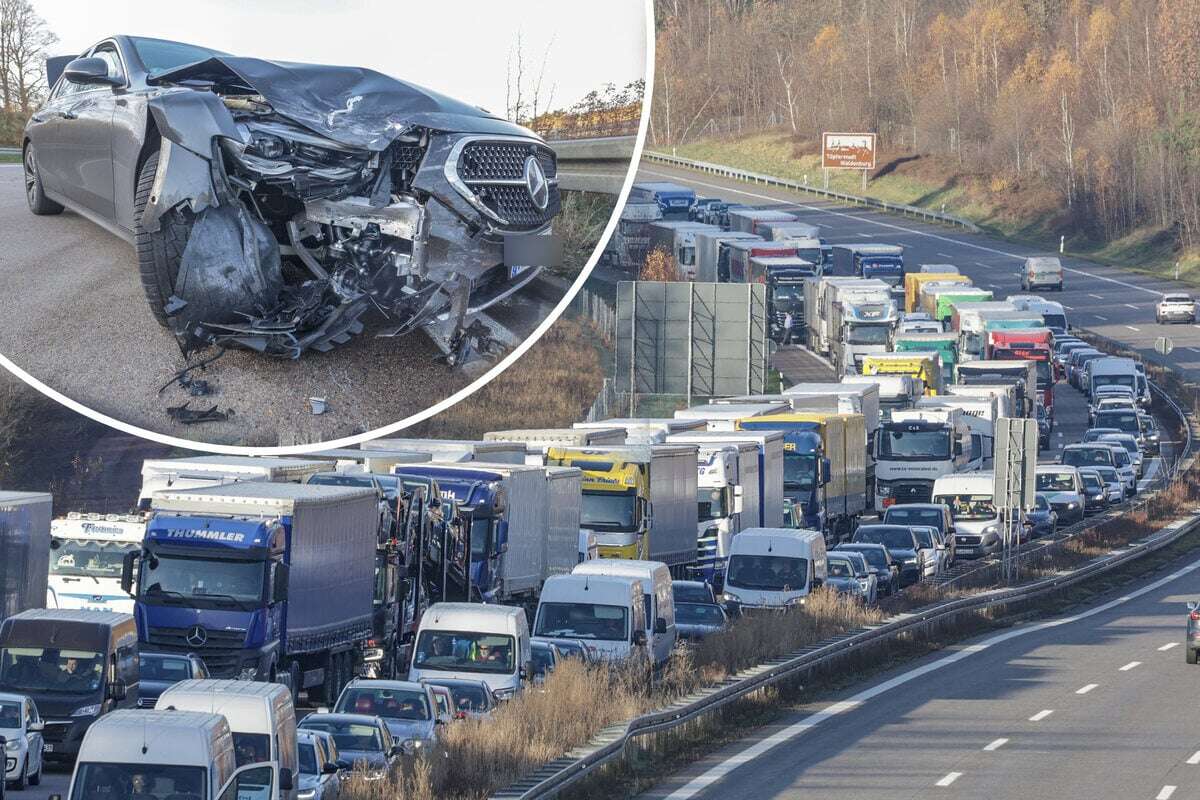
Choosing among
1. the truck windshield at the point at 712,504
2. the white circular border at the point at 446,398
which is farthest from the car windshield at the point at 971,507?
the white circular border at the point at 446,398

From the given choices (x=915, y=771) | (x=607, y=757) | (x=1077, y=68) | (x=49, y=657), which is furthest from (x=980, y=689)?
(x=1077, y=68)

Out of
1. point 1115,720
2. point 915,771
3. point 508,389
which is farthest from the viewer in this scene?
point 1115,720

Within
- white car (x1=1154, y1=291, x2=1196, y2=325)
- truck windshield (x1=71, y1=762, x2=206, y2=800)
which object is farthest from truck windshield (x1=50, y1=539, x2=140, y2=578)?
white car (x1=1154, y1=291, x2=1196, y2=325)

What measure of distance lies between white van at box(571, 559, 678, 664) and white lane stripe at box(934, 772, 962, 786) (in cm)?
598

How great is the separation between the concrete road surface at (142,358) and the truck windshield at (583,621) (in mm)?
20627

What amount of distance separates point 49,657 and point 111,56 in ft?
56.1

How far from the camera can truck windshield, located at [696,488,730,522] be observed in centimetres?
3750

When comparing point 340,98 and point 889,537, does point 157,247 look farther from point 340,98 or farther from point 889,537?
point 889,537

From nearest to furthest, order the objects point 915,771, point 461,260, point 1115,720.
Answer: point 461,260 < point 915,771 < point 1115,720

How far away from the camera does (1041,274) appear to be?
95.3 meters

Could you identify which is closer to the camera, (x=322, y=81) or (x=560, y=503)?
(x=322, y=81)

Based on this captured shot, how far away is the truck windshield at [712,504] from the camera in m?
37.5

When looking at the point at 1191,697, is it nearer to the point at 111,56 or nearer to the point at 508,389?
the point at 508,389

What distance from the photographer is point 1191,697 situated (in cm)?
2633
